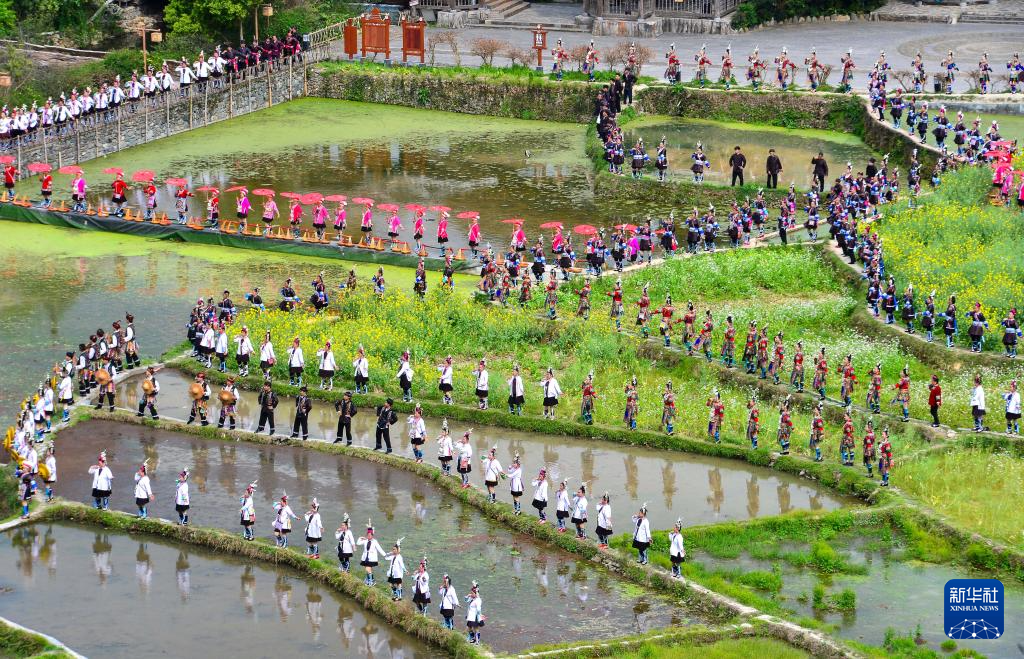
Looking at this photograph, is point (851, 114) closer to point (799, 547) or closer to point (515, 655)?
point (799, 547)

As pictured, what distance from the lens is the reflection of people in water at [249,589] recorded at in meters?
31.5

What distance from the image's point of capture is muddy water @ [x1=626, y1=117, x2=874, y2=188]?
5897cm

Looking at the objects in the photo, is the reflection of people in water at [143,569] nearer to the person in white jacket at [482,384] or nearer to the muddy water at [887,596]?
the person in white jacket at [482,384]

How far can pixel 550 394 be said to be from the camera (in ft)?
129

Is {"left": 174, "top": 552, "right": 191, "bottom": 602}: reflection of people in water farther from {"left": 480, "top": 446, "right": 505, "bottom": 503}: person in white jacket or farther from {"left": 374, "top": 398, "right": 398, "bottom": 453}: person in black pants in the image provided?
{"left": 480, "top": 446, "right": 505, "bottom": 503}: person in white jacket

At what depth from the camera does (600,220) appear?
55.6m

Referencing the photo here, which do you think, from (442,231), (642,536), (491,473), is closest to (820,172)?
(442,231)

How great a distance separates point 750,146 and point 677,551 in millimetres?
33386

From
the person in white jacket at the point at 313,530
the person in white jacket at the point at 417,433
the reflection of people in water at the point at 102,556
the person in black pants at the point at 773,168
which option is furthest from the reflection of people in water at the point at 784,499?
the person in black pants at the point at 773,168

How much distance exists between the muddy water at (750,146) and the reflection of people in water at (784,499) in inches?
901

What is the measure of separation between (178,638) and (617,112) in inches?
1522

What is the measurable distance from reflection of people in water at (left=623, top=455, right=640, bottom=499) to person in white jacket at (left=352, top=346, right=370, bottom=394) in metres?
6.94

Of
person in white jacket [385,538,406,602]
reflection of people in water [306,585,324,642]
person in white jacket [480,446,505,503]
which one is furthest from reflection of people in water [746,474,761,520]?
reflection of people in water [306,585,324,642]

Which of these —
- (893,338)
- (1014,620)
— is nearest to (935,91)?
(893,338)
